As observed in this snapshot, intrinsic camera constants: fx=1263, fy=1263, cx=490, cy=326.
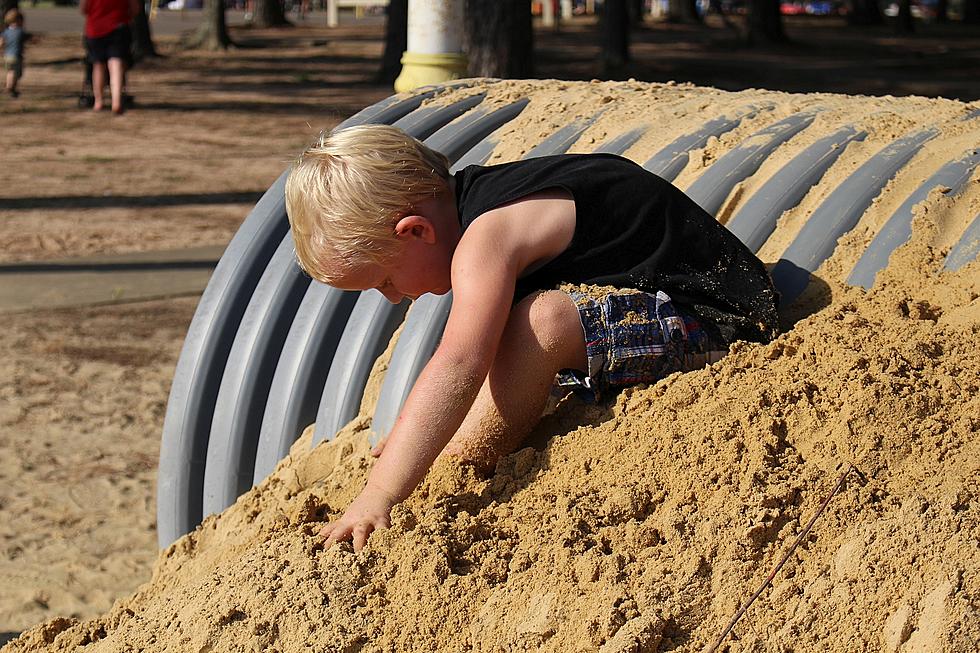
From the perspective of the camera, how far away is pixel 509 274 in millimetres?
2920

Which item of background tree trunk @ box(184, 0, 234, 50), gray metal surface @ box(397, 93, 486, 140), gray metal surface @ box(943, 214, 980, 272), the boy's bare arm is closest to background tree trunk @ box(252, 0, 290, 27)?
background tree trunk @ box(184, 0, 234, 50)

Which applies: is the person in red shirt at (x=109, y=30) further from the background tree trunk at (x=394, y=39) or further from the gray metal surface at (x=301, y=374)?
the gray metal surface at (x=301, y=374)

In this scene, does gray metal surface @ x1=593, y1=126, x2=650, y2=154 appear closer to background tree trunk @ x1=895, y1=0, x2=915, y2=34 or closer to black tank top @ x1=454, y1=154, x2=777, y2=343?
black tank top @ x1=454, y1=154, x2=777, y2=343

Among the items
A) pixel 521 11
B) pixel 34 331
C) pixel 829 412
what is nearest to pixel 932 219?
pixel 829 412

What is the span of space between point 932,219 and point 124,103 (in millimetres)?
17582

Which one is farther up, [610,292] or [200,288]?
[610,292]

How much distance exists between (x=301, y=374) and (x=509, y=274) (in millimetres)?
Answer: 1468

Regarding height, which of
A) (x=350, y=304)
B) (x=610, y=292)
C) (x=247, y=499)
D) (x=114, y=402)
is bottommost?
(x=114, y=402)

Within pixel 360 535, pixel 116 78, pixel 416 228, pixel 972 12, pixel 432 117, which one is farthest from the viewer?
pixel 972 12

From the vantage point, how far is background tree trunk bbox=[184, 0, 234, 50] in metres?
30.6

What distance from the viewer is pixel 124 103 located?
19.2 m

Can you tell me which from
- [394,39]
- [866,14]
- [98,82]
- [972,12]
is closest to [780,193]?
[98,82]

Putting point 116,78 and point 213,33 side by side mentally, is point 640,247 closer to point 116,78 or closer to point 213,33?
point 116,78

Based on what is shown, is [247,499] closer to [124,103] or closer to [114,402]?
[114,402]
